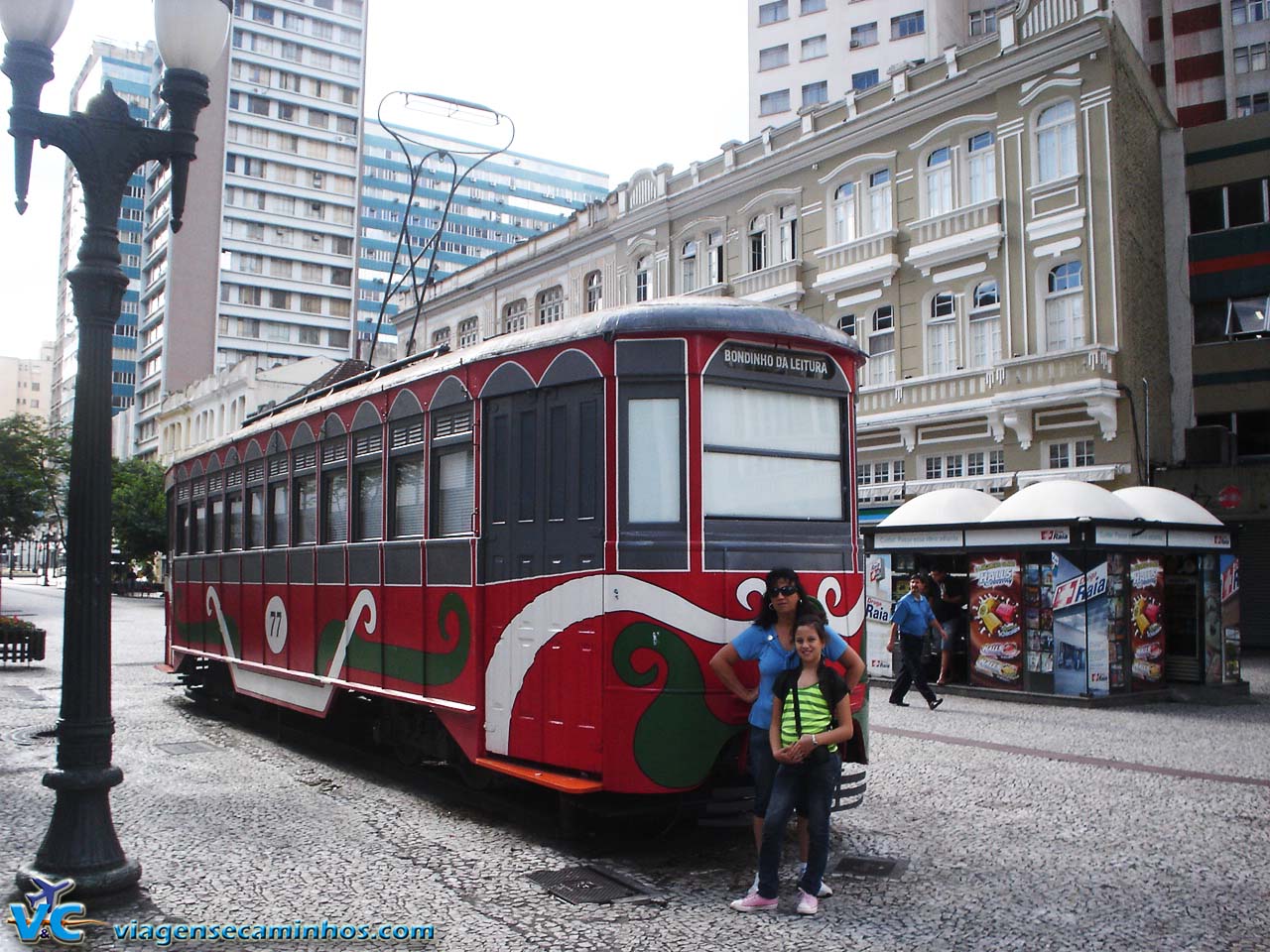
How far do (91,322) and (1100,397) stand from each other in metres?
21.5

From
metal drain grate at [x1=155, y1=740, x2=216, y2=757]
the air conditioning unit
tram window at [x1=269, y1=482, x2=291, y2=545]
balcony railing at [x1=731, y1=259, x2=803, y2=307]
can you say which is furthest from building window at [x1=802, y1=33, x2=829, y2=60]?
metal drain grate at [x1=155, y1=740, x2=216, y2=757]

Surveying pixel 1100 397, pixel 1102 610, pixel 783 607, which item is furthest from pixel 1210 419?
pixel 783 607

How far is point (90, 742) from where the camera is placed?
5.97 metres

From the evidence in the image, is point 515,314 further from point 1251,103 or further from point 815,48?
point 1251,103

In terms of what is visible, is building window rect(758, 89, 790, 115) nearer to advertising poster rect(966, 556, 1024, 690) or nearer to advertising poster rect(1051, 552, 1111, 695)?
advertising poster rect(966, 556, 1024, 690)

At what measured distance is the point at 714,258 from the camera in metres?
32.4

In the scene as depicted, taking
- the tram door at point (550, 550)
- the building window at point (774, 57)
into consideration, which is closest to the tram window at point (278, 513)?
the tram door at point (550, 550)

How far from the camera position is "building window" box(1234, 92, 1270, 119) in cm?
4341

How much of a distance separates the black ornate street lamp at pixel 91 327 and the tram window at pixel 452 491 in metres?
2.70

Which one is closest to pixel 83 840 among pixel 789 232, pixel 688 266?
pixel 789 232

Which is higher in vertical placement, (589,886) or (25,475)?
(25,475)

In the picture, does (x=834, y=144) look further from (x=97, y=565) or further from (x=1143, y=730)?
(x=97, y=565)

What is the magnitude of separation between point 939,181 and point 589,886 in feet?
78.6

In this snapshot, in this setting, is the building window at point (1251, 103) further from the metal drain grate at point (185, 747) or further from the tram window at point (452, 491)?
the metal drain grate at point (185, 747)
